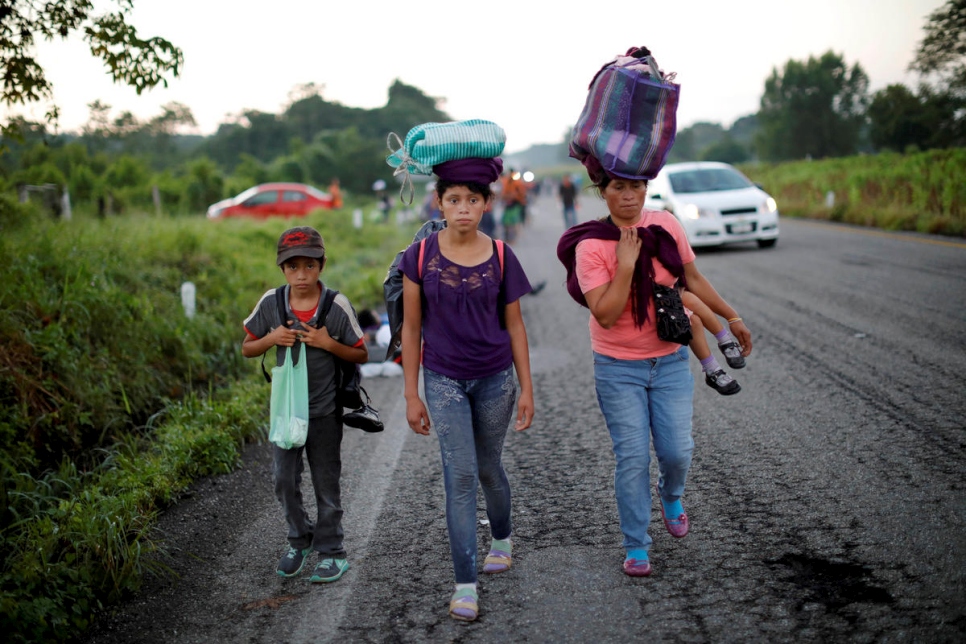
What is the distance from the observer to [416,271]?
3.63m

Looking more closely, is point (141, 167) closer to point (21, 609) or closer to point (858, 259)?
point (858, 259)

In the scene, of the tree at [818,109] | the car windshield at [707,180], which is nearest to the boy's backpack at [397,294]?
the car windshield at [707,180]

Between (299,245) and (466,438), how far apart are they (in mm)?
1198

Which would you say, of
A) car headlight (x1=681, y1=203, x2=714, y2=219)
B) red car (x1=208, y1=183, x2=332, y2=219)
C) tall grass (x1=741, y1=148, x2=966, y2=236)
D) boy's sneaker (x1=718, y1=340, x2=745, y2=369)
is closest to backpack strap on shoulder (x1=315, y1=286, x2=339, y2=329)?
boy's sneaker (x1=718, y1=340, x2=745, y2=369)

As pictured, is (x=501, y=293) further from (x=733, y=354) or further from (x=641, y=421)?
(x=733, y=354)

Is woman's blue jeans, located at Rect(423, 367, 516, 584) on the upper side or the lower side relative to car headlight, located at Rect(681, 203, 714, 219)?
lower

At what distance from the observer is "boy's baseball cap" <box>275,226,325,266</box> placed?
156 inches

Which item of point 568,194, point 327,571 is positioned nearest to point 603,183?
point 327,571

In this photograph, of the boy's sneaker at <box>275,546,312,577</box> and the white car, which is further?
the white car

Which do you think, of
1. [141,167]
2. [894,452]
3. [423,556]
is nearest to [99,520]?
[423,556]

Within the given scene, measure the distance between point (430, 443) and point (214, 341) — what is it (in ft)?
13.1

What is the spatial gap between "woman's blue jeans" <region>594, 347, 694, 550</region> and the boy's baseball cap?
1.41 m

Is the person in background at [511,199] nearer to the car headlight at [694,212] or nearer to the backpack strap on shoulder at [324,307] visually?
the car headlight at [694,212]

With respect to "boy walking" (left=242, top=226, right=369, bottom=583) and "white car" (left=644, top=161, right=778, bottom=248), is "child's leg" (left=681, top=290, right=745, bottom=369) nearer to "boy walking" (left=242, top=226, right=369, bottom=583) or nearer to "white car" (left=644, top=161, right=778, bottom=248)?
"boy walking" (left=242, top=226, right=369, bottom=583)
